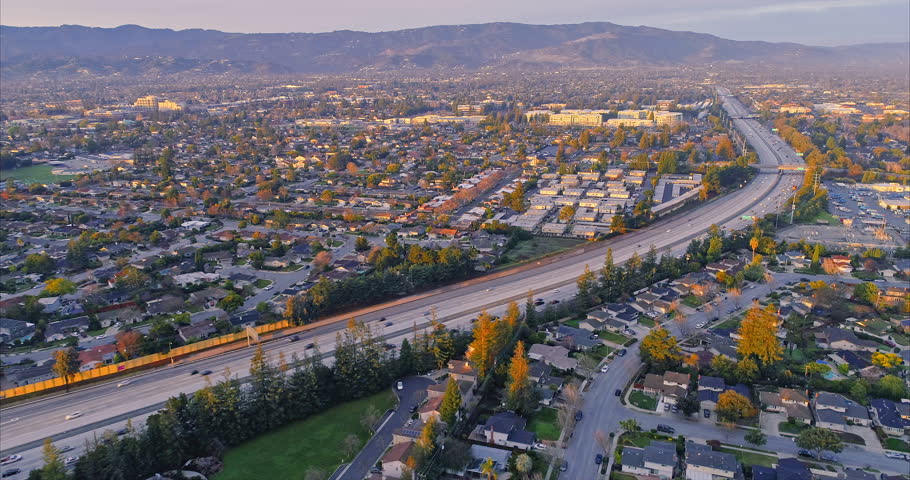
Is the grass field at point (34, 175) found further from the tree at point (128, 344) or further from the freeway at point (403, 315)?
the freeway at point (403, 315)

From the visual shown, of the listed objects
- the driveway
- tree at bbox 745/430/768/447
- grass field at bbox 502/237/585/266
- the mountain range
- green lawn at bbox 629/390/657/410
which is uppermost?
the mountain range

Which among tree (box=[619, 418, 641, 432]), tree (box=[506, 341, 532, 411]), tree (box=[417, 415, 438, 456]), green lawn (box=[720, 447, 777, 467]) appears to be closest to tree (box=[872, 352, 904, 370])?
green lawn (box=[720, 447, 777, 467])

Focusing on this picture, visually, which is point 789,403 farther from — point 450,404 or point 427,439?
point 427,439

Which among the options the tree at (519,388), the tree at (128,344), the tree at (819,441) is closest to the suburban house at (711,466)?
the tree at (819,441)

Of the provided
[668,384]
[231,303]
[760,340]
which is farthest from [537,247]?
[231,303]

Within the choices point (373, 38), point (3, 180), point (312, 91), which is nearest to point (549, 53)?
point (373, 38)

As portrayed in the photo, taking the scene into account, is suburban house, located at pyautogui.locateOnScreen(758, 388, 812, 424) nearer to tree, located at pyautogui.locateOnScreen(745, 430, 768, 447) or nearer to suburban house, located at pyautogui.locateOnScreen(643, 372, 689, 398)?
tree, located at pyautogui.locateOnScreen(745, 430, 768, 447)
